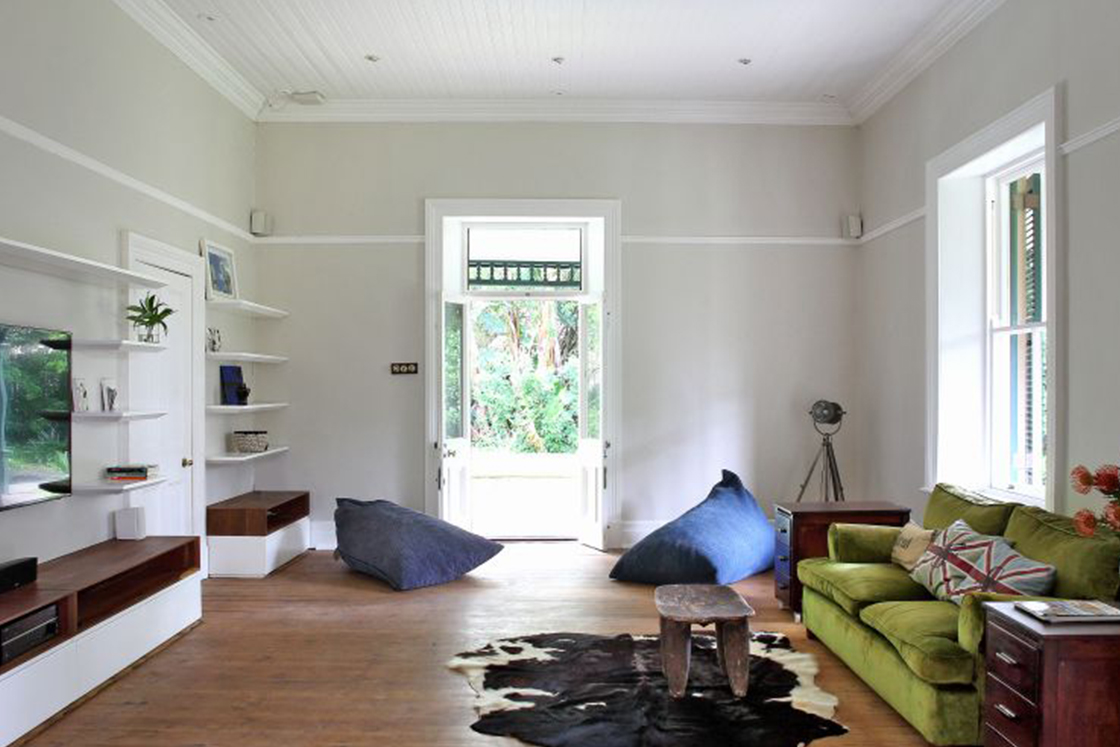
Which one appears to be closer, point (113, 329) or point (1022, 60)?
point (1022, 60)

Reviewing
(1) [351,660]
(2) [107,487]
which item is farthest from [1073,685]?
(2) [107,487]

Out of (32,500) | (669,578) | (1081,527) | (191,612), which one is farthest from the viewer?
(669,578)

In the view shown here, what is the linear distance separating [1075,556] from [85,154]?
4.98 meters

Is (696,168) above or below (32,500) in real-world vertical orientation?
above

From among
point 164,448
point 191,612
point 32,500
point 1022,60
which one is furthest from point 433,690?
point 1022,60

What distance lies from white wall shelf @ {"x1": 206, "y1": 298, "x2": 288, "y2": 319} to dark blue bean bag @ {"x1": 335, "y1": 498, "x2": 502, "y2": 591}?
1599 millimetres

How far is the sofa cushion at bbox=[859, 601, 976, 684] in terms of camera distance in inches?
107

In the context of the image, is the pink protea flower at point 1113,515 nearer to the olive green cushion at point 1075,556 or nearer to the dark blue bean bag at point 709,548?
the olive green cushion at point 1075,556

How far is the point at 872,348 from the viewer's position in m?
5.83

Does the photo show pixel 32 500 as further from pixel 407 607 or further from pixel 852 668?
pixel 852 668

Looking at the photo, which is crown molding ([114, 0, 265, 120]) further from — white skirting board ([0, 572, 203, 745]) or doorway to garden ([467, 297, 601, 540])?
doorway to garden ([467, 297, 601, 540])

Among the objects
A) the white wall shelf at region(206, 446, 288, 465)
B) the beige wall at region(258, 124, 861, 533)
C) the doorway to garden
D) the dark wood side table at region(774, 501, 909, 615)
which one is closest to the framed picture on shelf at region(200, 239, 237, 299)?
the beige wall at region(258, 124, 861, 533)

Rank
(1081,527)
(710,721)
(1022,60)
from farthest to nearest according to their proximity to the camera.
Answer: (1022,60) → (710,721) → (1081,527)

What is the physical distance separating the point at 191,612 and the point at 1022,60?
5.42m
